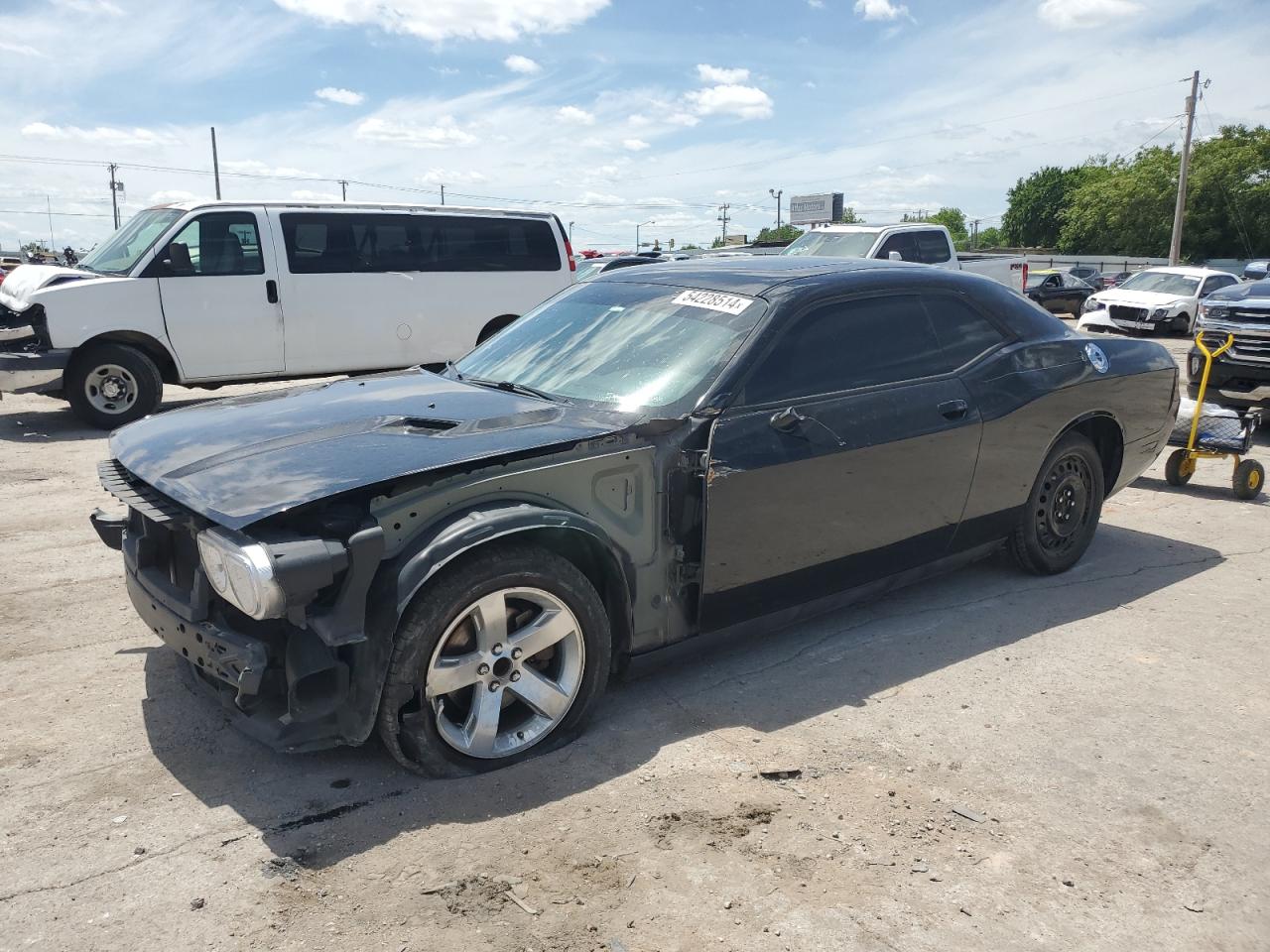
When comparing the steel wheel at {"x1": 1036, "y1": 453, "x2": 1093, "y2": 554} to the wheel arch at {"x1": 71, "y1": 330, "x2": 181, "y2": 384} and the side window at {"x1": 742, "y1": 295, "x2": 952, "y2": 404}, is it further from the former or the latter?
the wheel arch at {"x1": 71, "y1": 330, "x2": 181, "y2": 384}

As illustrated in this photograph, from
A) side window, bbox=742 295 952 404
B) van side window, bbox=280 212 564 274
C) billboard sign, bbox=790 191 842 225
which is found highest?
billboard sign, bbox=790 191 842 225

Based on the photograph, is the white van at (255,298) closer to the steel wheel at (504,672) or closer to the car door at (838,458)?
the car door at (838,458)

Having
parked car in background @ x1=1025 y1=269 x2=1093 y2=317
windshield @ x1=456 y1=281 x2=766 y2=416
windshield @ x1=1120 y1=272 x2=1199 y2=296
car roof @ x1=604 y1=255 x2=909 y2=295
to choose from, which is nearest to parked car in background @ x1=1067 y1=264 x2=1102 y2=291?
parked car in background @ x1=1025 y1=269 x2=1093 y2=317

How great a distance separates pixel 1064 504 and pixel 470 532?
11.8ft

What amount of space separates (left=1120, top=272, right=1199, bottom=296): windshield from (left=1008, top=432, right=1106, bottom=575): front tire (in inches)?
761

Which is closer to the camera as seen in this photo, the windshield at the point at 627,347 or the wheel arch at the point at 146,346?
the windshield at the point at 627,347

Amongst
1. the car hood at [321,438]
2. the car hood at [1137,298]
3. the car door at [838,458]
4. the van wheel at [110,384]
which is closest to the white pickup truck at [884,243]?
the car hood at [1137,298]

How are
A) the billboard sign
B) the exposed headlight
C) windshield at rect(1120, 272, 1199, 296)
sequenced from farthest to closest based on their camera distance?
the billboard sign, windshield at rect(1120, 272, 1199, 296), the exposed headlight

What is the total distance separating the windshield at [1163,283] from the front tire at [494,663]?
73.9 feet

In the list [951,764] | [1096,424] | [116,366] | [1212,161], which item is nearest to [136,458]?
[951,764]

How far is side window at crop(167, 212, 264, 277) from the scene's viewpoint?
9.42 metres

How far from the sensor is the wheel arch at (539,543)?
2957 mm

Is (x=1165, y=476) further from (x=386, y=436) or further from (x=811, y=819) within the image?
(x=386, y=436)

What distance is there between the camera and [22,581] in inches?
196
